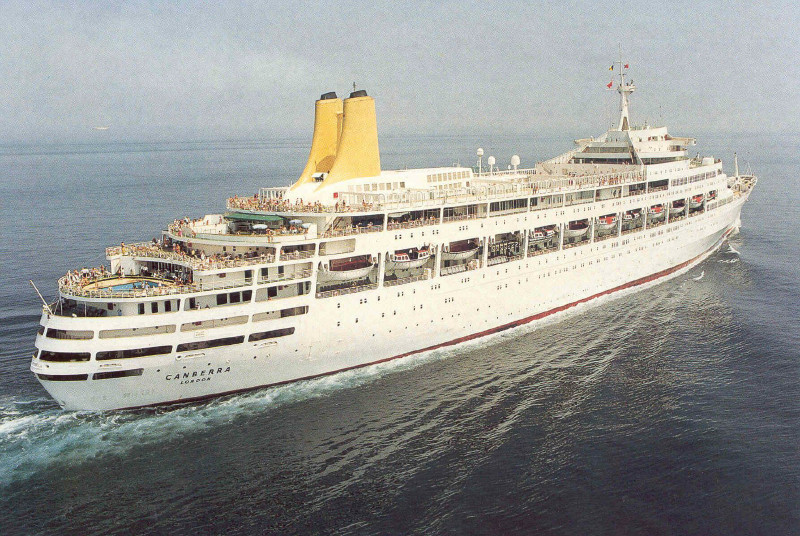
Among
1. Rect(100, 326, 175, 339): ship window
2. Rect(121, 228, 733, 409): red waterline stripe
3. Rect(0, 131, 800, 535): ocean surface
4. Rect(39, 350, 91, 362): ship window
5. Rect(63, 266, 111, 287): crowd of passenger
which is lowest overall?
Rect(0, 131, 800, 535): ocean surface

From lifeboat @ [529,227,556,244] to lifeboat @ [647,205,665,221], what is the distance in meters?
11.7

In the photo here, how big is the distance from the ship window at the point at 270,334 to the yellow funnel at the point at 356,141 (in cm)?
992

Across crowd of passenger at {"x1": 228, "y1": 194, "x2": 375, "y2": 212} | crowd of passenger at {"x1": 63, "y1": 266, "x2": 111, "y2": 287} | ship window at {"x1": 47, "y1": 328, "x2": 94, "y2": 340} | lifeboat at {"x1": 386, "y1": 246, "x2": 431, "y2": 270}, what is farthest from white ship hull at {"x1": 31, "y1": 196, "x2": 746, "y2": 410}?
crowd of passenger at {"x1": 228, "y1": 194, "x2": 375, "y2": 212}

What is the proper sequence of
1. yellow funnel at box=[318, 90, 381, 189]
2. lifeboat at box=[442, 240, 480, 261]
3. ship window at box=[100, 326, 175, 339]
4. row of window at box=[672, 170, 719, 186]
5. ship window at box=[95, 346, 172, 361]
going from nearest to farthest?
ship window at box=[95, 346, 172, 361]
ship window at box=[100, 326, 175, 339]
yellow funnel at box=[318, 90, 381, 189]
lifeboat at box=[442, 240, 480, 261]
row of window at box=[672, 170, 719, 186]

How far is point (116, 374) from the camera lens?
1124 inches

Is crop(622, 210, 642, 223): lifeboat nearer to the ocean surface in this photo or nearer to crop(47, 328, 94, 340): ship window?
the ocean surface

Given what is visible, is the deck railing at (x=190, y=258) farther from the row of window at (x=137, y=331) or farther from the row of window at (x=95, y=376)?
the row of window at (x=95, y=376)

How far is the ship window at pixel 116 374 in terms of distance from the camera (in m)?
28.2

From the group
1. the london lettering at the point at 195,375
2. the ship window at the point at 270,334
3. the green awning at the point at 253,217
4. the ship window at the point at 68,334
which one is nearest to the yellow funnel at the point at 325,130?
the green awning at the point at 253,217

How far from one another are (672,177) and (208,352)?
134 ft

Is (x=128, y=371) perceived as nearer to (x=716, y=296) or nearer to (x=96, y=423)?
(x=96, y=423)

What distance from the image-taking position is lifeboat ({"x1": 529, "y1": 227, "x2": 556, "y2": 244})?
43250 millimetres

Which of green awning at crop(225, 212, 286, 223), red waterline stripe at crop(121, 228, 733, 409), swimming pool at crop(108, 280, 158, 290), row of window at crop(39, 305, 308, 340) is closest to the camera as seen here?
row of window at crop(39, 305, 308, 340)

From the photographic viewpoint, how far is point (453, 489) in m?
24.1
